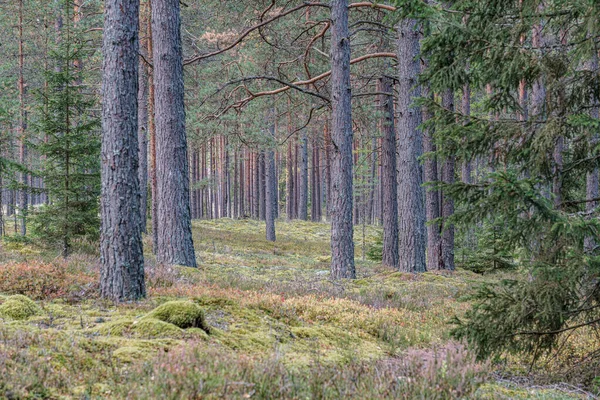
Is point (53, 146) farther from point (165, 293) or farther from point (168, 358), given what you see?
point (168, 358)

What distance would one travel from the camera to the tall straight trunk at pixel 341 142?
11.9 m

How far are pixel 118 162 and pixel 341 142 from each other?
6.63 metres

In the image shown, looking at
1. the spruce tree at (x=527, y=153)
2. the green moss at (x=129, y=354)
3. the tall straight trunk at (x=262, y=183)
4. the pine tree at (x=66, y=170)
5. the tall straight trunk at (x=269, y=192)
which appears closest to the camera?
the green moss at (x=129, y=354)

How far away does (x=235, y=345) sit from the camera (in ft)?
16.5

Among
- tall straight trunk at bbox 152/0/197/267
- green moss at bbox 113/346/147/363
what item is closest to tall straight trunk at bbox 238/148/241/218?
tall straight trunk at bbox 152/0/197/267

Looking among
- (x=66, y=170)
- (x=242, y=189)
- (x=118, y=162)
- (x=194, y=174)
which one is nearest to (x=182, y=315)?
(x=118, y=162)

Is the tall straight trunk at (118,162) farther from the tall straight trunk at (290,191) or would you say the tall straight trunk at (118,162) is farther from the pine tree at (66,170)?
the tall straight trunk at (290,191)

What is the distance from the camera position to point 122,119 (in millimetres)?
6648

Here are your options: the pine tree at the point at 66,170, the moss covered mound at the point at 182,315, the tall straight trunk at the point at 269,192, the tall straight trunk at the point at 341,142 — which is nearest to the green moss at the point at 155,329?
the moss covered mound at the point at 182,315

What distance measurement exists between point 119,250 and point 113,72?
2.68 m

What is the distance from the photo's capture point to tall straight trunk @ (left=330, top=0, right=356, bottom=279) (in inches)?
468

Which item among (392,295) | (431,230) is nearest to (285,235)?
(431,230)

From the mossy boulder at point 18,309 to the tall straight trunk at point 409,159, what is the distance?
10.3m

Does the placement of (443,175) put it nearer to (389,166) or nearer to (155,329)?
(389,166)
